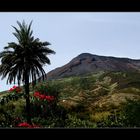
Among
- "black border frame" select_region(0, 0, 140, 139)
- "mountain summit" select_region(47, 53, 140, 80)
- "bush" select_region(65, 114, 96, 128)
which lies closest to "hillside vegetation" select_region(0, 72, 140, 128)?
"bush" select_region(65, 114, 96, 128)

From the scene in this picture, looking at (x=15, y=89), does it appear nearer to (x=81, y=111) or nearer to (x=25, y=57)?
(x=25, y=57)

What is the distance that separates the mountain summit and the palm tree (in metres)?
34.4

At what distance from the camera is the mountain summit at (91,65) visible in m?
54.6

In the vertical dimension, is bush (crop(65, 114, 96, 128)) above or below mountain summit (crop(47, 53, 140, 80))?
below

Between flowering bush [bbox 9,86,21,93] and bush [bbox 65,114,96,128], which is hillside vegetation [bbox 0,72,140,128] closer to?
bush [bbox 65,114,96,128]

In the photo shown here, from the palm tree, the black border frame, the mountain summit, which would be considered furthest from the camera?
the mountain summit

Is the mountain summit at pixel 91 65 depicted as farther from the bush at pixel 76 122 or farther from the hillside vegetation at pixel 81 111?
the bush at pixel 76 122

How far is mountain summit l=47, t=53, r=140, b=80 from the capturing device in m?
54.6

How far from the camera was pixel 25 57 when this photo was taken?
16500 mm

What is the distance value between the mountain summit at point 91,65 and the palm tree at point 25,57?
3436 centimetres

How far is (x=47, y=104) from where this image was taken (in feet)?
61.6
